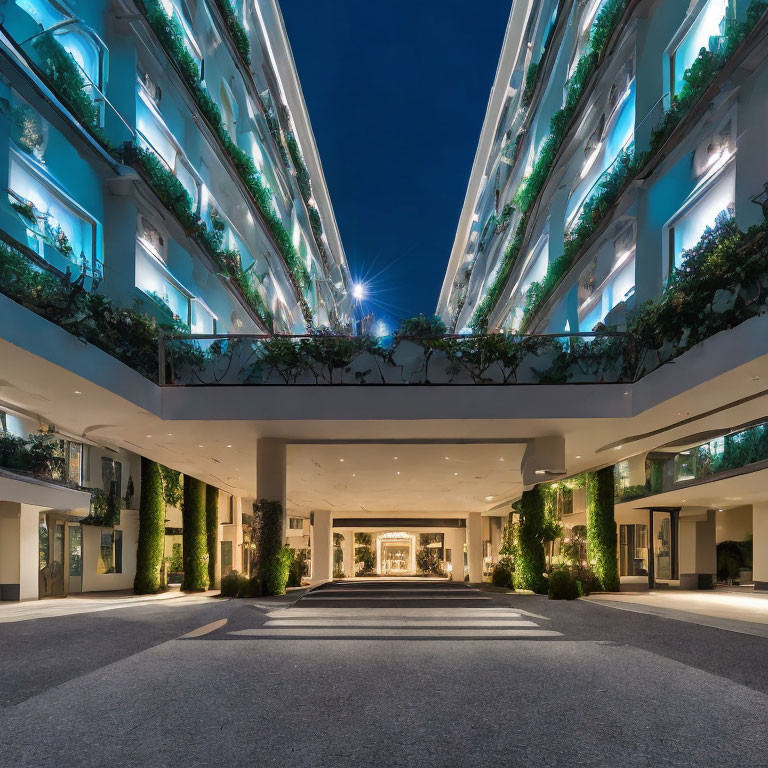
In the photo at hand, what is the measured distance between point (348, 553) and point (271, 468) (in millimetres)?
27513

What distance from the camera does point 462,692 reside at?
6773 mm

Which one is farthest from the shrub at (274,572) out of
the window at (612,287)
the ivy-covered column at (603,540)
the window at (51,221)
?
the window at (612,287)

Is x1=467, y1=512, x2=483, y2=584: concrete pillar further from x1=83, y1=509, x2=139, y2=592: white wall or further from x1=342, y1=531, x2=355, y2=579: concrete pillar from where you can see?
x1=83, y1=509, x2=139, y2=592: white wall

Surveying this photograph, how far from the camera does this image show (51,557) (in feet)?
79.1

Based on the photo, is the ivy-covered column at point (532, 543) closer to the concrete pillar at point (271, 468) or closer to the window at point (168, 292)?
the concrete pillar at point (271, 468)

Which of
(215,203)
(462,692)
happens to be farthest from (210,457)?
(462,692)

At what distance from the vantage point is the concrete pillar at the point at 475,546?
36.2 metres

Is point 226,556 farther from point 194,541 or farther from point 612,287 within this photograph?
point 612,287

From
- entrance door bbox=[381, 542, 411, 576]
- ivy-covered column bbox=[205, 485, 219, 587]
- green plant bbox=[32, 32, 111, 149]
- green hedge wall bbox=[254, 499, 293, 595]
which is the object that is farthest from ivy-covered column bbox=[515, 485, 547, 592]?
entrance door bbox=[381, 542, 411, 576]

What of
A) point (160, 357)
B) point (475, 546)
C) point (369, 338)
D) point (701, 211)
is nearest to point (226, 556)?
point (475, 546)

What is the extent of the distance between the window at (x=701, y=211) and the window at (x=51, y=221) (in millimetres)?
10562

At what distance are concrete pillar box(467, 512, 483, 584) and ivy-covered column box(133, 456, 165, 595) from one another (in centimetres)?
1642

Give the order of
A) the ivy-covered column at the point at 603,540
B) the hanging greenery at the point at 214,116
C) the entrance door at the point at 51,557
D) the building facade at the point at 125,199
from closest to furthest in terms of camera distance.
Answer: the building facade at the point at 125,199, the hanging greenery at the point at 214,116, the ivy-covered column at the point at 603,540, the entrance door at the point at 51,557

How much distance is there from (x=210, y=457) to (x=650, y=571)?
17.3 metres
